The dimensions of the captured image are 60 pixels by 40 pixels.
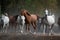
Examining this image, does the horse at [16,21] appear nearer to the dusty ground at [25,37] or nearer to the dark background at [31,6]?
the dark background at [31,6]

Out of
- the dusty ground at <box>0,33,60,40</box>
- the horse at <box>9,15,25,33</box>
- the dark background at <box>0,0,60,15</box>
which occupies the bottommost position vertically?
the dusty ground at <box>0,33,60,40</box>

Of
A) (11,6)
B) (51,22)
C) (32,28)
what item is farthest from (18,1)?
(51,22)

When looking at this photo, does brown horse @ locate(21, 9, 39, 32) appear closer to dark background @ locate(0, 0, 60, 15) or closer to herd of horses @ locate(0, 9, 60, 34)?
herd of horses @ locate(0, 9, 60, 34)

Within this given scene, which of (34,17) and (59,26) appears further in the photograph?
(59,26)

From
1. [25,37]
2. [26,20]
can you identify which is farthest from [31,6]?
[25,37]

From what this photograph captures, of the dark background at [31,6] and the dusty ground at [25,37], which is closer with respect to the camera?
the dusty ground at [25,37]

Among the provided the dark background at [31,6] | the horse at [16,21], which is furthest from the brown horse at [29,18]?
the dark background at [31,6]

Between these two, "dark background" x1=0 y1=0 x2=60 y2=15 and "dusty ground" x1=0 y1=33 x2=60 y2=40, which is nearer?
"dusty ground" x1=0 y1=33 x2=60 y2=40

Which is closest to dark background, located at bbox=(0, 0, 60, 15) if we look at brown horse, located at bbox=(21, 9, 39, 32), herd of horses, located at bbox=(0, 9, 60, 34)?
herd of horses, located at bbox=(0, 9, 60, 34)

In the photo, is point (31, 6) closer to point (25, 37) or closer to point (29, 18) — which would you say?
point (29, 18)

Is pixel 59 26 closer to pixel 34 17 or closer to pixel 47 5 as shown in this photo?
pixel 34 17

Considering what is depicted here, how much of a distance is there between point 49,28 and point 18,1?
340 centimetres

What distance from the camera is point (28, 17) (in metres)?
9.72

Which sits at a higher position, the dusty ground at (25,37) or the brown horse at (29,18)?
the brown horse at (29,18)
